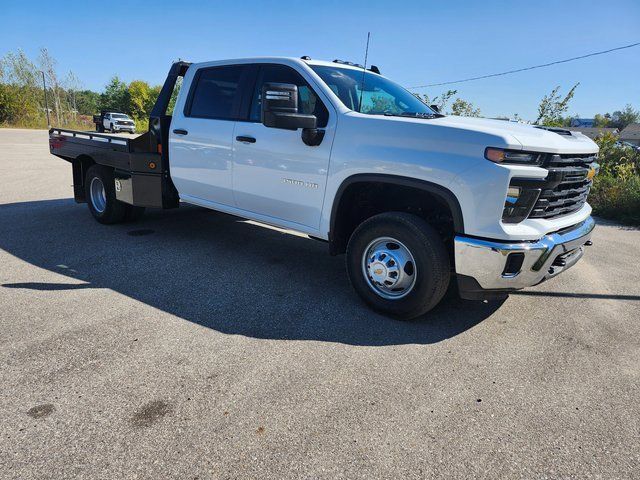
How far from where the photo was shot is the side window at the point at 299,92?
4.02 m

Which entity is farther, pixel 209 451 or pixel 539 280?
pixel 539 280

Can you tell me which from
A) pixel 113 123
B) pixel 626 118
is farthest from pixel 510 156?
pixel 626 118

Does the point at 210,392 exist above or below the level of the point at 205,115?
below

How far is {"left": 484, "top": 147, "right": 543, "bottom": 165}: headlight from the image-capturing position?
303 cm

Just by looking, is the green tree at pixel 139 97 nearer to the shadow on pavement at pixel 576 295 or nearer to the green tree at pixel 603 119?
the shadow on pavement at pixel 576 295

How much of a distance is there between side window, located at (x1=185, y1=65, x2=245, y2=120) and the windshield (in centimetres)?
94

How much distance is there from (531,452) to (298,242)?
13.6 ft

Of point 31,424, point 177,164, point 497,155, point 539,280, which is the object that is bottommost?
point 31,424

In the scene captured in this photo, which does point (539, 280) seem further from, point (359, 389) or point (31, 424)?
point (31, 424)

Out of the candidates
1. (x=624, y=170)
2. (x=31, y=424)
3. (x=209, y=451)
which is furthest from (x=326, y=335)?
(x=624, y=170)

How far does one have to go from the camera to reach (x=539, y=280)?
3.41 metres

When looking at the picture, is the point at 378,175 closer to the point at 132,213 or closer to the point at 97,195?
the point at 132,213

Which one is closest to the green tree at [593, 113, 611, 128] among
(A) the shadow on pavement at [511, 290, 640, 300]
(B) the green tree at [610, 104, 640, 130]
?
(B) the green tree at [610, 104, 640, 130]

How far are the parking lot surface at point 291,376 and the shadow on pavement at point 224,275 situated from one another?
0.08 feet
